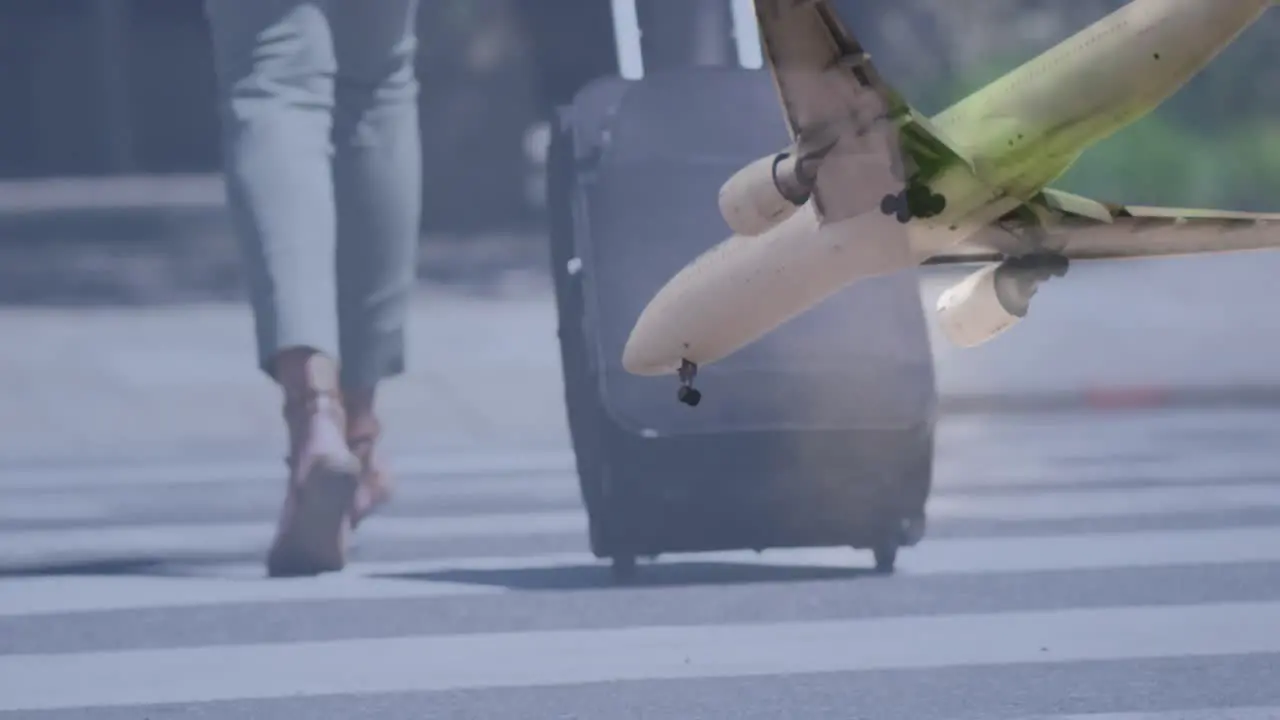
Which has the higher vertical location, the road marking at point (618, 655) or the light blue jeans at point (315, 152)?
the light blue jeans at point (315, 152)

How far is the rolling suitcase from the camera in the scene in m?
3.49

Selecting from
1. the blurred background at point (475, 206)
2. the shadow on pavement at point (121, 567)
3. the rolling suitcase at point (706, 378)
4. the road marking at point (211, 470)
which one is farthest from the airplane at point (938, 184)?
the road marking at point (211, 470)

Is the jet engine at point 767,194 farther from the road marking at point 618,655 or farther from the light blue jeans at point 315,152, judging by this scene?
the light blue jeans at point 315,152

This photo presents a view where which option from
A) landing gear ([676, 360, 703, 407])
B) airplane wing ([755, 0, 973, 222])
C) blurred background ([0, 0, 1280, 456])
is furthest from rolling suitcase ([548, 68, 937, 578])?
airplane wing ([755, 0, 973, 222])

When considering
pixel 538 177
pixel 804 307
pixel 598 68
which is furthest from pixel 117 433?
pixel 804 307

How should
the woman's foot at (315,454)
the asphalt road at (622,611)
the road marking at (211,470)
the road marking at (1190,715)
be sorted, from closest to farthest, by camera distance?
the road marking at (1190,715)
the asphalt road at (622,611)
the woman's foot at (315,454)
the road marking at (211,470)

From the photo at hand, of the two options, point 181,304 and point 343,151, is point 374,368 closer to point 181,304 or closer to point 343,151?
point 343,151

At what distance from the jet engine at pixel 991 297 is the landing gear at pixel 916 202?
18 cm

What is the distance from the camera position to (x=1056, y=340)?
18.4 feet

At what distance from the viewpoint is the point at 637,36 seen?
383 cm

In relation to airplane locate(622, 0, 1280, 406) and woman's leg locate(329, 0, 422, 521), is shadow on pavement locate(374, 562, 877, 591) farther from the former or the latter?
airplane locate(622, 0, 1280, 406)

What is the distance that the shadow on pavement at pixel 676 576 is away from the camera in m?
4.09

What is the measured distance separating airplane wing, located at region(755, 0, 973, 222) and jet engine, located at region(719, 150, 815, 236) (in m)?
0.05

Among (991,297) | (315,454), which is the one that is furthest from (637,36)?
(991,297)
